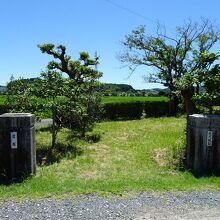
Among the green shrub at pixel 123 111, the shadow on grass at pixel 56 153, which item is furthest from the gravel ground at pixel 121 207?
the green shrub at pixel 123 111

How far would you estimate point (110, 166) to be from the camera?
32.3 feet

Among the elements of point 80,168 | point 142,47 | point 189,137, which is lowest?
point 80,168

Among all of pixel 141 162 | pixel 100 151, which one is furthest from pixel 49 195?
pixel 100 151

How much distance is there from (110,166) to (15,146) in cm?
252

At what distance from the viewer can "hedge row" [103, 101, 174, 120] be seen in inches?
824

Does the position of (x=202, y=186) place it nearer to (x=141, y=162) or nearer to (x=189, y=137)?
(x=189, y=137)

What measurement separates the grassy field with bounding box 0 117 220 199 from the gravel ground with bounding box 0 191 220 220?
40 cm

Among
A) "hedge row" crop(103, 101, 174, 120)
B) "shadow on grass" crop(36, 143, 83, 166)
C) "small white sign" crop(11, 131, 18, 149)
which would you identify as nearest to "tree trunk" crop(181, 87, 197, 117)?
"shadow on grass" crop(36, 143, 83, 166)

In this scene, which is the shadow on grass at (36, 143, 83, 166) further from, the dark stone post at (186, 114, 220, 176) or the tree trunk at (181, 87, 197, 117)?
the dark stone post at (186, 114, 220, 176)

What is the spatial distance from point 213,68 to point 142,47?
16.6m

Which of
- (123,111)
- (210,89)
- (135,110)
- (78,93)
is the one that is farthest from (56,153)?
(135,110)

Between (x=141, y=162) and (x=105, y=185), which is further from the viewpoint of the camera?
(x=141, y=162)

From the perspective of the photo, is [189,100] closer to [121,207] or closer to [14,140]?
[14,140]

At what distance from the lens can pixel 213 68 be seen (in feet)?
35.6
